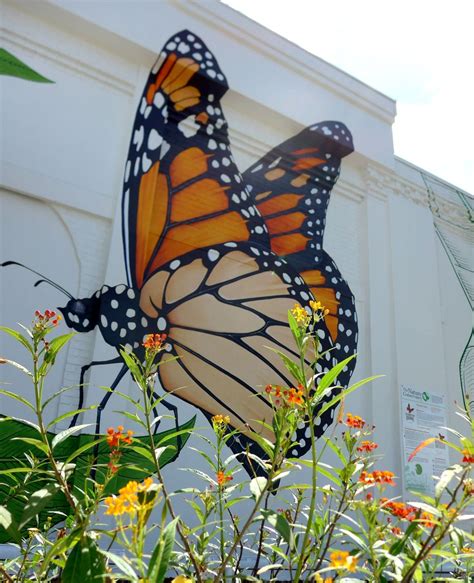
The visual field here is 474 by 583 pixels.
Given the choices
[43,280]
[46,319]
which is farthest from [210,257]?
[46,319]

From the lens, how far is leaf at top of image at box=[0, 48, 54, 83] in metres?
3.77

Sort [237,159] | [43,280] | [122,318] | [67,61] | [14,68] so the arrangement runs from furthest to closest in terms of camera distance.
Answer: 1. [237,159]
2. [67,61]
3. [14,68]
4. [122,318]
5. [43,280]

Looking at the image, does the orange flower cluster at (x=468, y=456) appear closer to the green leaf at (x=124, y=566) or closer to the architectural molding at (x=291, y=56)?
the green leaf at (x=124, y=566)

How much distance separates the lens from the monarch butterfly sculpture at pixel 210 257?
12.6 feet

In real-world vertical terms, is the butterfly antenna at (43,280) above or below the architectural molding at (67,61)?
below

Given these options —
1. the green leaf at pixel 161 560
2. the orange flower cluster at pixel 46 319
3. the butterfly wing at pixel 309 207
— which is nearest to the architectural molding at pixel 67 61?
the butterfly wing at pixel 309 207

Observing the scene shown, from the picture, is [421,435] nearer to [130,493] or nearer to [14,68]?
[14,68]

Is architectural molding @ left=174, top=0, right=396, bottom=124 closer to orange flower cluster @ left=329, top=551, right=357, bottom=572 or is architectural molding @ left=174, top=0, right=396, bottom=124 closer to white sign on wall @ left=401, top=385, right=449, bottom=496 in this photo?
white sign on wall @ left=401, top=385, right=449, bottom=496

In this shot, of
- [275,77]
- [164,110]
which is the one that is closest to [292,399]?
[164,110]

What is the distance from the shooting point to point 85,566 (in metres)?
0.72

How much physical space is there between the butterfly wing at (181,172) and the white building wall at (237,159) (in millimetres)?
121

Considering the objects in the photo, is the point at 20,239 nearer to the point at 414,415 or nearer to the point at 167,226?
the point at 167,226

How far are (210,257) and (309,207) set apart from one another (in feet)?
4.51

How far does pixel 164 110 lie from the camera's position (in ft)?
14.3
